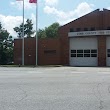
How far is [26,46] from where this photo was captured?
206ft

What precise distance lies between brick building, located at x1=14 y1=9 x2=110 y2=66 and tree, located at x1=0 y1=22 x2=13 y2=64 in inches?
733

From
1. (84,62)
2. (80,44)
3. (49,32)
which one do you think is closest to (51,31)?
(49,32)

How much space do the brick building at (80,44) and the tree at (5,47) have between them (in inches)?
733

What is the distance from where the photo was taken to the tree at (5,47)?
80562mm

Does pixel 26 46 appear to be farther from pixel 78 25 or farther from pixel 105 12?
pixel 105 12

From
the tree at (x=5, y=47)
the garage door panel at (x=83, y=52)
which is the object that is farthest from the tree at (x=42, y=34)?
the garage door panel at (x=83, y=52)

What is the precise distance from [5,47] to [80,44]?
3296cm

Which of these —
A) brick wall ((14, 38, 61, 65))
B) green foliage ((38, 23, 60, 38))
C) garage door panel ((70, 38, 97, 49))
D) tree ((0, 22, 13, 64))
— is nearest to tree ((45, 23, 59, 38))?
green foliage ((38, 23, 60, 38))

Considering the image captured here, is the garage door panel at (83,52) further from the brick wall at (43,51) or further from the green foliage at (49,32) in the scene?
the green foliage at (49,32)

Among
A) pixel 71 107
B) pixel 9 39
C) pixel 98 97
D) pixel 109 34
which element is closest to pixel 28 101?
pixel 71 107

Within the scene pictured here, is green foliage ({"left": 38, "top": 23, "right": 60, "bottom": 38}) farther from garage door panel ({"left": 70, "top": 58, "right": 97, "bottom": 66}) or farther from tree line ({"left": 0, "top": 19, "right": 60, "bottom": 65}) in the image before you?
garage door panel ({"left": 70, "top": 58, "right": 97, "bottom": 66})

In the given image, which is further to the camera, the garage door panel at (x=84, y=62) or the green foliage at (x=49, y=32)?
the green foliage at (x=49, y=32)

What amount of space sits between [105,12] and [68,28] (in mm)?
6912

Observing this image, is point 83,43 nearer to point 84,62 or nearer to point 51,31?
point 84,62
